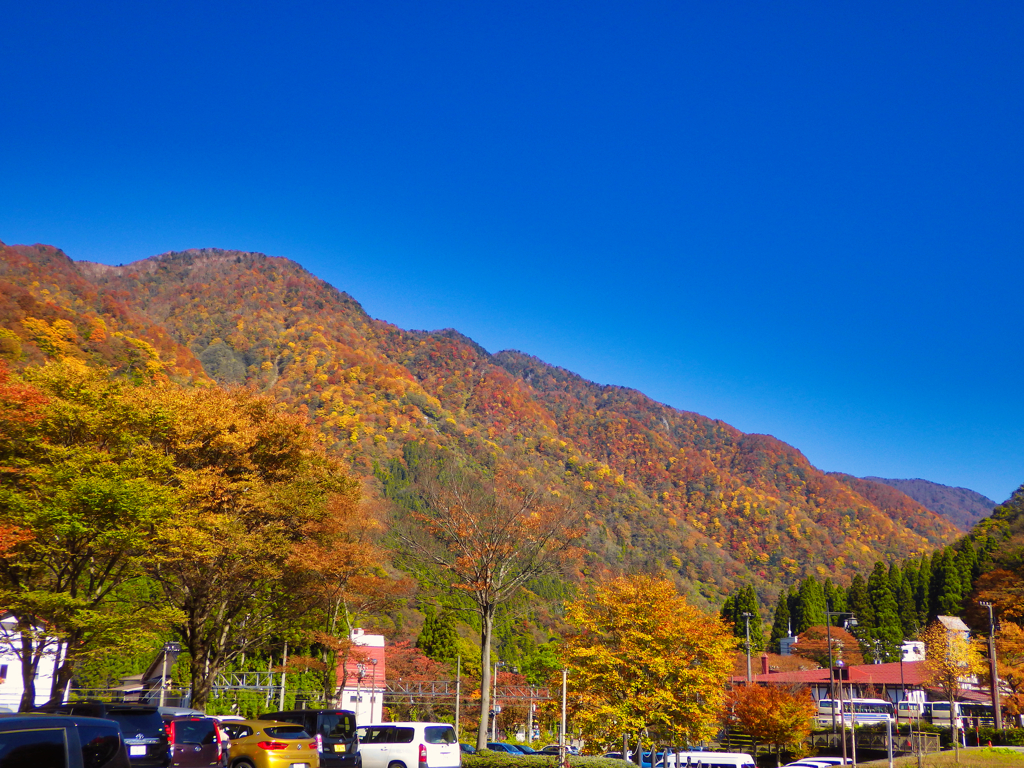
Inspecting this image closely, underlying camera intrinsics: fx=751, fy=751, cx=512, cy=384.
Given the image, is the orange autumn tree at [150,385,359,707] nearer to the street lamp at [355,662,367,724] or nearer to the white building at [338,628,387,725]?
the street lamp at [355,662,367,724]

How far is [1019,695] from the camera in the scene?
147 feet

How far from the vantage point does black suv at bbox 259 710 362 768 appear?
643 inches

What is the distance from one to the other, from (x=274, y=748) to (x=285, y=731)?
45cm

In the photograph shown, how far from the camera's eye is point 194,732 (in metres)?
13.8

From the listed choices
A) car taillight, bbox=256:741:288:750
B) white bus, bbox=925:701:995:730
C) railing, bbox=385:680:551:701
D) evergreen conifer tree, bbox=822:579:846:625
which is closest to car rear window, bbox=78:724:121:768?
car taillight, bbox=256:741:288:750

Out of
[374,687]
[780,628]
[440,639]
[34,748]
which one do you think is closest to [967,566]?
[780,628]

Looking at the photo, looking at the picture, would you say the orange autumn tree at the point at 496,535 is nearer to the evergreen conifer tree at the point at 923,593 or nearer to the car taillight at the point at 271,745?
the car taillight at the point at 271,745

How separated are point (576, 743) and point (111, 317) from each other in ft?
288

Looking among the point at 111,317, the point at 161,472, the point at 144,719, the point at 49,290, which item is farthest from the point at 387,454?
the point at 144,719

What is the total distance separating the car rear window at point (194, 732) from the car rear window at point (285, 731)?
1.19 meters

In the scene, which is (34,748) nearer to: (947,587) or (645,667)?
(645,667)

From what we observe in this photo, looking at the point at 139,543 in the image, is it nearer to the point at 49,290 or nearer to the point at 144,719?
the point at 144,719

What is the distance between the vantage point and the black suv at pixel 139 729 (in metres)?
11.5

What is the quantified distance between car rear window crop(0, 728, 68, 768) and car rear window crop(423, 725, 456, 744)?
12.4m
